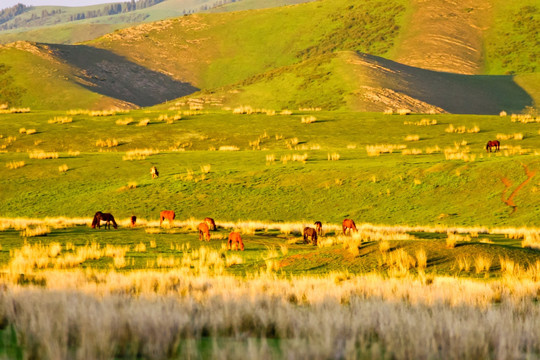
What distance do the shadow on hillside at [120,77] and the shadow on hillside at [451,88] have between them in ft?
208

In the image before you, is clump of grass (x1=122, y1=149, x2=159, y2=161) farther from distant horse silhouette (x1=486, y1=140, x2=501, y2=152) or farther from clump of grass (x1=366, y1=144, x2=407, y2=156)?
distant horse silhouette (x1=486, y1=140, x2=501, y2=152)

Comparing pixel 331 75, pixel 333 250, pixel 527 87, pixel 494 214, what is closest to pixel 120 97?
pixel 331 75

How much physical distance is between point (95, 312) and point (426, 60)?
498 ft

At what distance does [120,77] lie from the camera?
163 meters

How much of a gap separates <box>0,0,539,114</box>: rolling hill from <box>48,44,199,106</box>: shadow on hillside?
14.1 inches

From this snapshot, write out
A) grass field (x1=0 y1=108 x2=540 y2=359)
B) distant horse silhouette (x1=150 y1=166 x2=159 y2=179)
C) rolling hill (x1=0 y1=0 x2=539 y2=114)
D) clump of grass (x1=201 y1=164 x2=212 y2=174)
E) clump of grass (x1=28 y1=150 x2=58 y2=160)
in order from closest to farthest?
grass field (x1=0 y1=108 x2=540 y2=359)
distant horse silhouette (x1=150 y1=166 x2=159 y2=179)
clump of grass (x1=201 y1=164 x2=212 y2=174)
clump of grass (x1=28 y1=150 x2=58 y2=160)
rolling hill (x1=0 y1=0 x2=539 y2=114)

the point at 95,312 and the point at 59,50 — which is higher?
the point at 59,50

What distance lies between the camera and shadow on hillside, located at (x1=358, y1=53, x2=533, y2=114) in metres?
98.9

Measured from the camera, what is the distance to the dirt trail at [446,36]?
155 meters

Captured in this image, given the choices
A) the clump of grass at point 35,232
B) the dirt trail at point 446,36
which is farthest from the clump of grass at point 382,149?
the dirt trail at point 446,36

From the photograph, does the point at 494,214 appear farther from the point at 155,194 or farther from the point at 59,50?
the point at 59,50

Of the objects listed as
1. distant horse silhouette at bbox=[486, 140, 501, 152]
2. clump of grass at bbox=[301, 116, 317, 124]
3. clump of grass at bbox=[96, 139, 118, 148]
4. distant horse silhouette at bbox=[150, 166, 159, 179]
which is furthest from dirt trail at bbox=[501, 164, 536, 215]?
clump of grass at bbox=[96, 139, 118, 148]

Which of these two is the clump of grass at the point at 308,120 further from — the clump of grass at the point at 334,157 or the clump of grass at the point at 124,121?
the clump of grass at the point at 124,121

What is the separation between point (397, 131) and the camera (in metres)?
55.7
